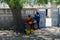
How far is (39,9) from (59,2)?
609cm

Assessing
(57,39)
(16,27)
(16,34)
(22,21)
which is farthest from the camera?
(22,21)

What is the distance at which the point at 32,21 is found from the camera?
11.7m

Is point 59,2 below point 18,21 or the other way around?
the other way around

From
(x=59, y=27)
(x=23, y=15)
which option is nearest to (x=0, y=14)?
(x=23, y=15)

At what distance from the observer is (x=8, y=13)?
12.6 m

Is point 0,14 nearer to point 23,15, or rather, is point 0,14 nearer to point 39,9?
point 23,15

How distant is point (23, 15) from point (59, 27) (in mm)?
2749

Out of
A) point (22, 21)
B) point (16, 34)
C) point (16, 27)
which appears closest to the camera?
point (16, 34)

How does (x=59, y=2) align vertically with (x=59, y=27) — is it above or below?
above

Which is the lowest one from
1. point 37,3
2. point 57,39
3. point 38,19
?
point 57,39

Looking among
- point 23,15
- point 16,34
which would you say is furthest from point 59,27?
point 16,34

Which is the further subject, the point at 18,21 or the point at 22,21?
the point at 22,21

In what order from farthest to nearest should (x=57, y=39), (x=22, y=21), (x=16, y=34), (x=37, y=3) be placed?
(x=22, y=21) → (x=16, y=34) → (x=57, y=39) → (x=37, y=3)

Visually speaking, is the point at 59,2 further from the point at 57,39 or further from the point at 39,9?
the point at 39,9
